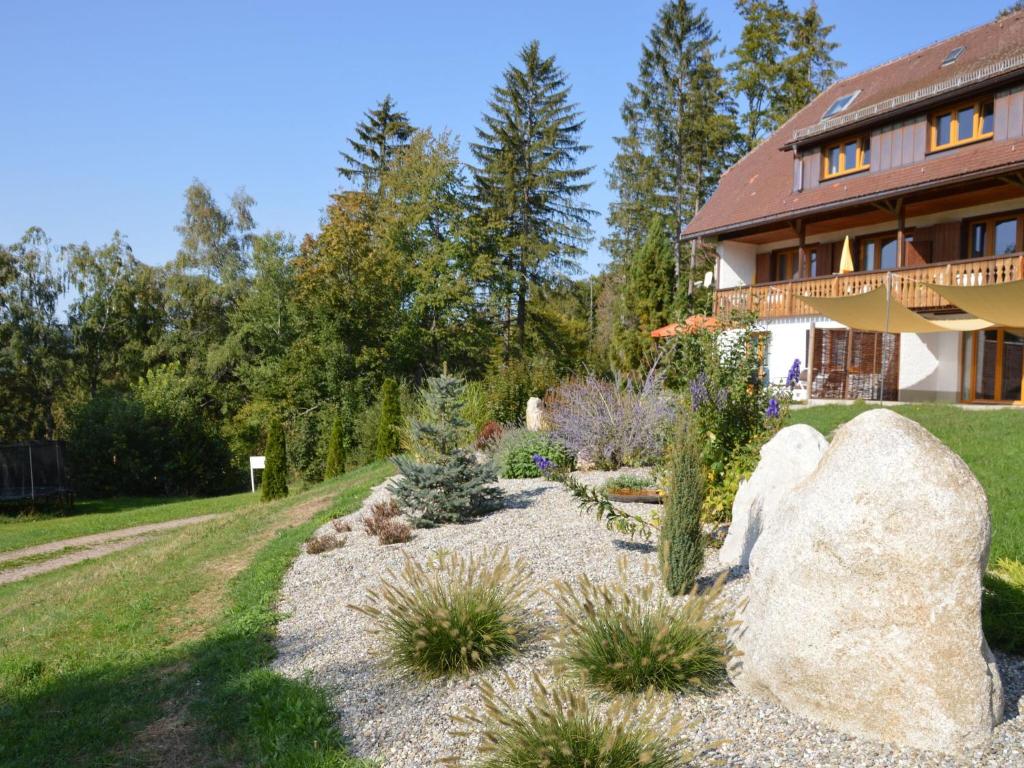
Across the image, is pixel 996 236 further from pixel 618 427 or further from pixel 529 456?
pixel 529 456

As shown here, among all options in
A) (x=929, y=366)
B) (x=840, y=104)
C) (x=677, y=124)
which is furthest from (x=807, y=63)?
(x=929, y=366)

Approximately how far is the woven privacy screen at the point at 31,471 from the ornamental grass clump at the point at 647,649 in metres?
21.7

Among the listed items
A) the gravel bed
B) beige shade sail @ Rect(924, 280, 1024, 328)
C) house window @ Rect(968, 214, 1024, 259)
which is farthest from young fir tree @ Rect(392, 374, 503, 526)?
house window @ Rect(968, 214, 1024, 259)

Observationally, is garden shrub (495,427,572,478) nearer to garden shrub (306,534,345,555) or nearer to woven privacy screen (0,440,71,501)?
garden shrub (306,534,345,555)

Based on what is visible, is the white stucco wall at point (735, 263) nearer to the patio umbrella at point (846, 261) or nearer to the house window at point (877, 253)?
the house window at point (877, 253)

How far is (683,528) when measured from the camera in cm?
516

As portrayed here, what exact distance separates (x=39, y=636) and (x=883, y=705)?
23.1 ft

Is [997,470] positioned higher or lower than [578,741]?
higher

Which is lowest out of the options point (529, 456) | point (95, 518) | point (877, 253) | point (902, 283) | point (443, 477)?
point (95, 518)

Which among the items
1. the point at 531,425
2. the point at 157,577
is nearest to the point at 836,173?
the point at 531,425

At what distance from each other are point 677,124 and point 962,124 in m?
15.6

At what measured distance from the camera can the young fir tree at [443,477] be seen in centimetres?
880

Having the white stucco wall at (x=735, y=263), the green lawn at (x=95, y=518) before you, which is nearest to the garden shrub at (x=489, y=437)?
the green lawn at (x=95, y=518)

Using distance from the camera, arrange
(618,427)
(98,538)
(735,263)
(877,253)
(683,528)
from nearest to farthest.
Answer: (683,528) → (618,427) → (98,538) → (877,253) → (735,263)
